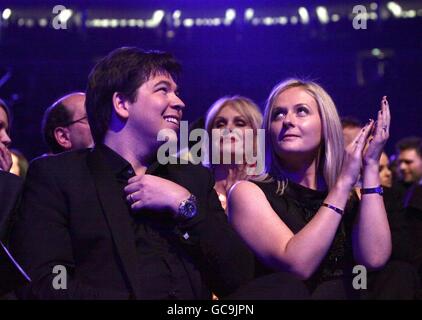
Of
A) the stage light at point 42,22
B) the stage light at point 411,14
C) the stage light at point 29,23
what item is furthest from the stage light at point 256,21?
the stage light at point 29,23

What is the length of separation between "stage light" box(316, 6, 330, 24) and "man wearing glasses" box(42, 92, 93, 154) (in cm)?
554

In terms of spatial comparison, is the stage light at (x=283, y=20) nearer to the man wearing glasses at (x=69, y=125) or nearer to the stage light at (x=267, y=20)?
the stage light at (x=267, y=20)

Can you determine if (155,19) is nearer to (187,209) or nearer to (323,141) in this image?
(323,141)

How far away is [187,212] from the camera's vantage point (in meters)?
1.97

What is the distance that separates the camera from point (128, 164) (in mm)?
2076

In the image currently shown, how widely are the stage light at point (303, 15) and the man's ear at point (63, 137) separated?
17.8 ft

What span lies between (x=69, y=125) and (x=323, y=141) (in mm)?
Result: 1090

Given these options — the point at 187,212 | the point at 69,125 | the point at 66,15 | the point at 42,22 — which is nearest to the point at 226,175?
the point at 69,125

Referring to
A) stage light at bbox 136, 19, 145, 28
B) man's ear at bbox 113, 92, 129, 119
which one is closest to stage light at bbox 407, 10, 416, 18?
stage light at bbox 136, 19, 145, 28

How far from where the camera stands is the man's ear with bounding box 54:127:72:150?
2.85 m

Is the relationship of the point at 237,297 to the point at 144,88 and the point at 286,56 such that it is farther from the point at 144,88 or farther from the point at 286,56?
the point at 286,56

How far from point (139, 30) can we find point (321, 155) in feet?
19.0

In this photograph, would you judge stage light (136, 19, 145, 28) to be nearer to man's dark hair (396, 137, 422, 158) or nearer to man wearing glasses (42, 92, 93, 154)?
man's dark hair (396, 137, 422, 158)
